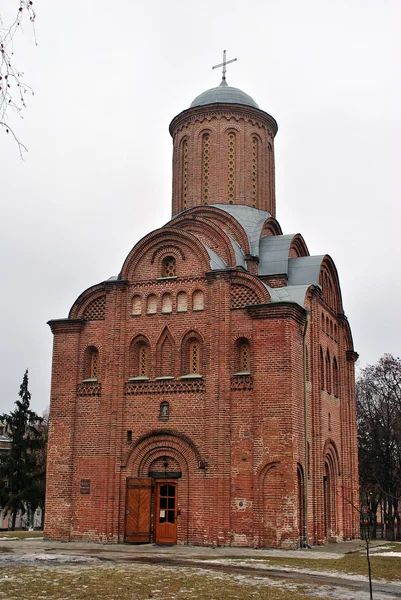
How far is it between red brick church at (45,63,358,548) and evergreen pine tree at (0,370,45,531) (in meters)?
15.6

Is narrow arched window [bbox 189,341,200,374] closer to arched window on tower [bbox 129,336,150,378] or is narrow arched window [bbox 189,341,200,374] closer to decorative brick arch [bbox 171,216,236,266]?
arched window on tower [bbox 129,336,150,378]

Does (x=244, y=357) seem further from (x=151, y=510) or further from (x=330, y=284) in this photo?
(x=330, y=284)

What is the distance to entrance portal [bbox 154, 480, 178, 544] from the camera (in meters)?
20.5

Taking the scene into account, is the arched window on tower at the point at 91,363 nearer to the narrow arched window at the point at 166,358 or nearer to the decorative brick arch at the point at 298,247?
the narrow arched window at the point at 166,358

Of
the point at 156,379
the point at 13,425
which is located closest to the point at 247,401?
the point at 156,379

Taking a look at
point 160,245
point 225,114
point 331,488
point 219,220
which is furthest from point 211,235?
point 331,488

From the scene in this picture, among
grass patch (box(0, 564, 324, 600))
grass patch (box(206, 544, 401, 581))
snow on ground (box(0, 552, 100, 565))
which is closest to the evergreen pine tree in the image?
snow on ground (box(0, 552, 100, 565))

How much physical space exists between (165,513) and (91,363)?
5268 millimetres

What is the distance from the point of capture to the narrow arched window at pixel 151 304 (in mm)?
22531

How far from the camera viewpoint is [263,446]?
1997cm

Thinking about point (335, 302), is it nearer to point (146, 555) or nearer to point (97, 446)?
point (97, 446)

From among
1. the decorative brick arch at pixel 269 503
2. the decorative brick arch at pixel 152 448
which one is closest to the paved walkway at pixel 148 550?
the decorative brick arch at pixel 269 503

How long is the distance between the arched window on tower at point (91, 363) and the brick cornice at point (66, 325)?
2.47 ft

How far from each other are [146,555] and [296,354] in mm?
7027
